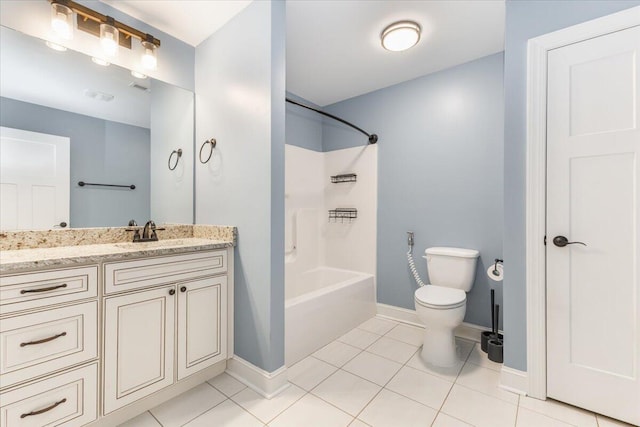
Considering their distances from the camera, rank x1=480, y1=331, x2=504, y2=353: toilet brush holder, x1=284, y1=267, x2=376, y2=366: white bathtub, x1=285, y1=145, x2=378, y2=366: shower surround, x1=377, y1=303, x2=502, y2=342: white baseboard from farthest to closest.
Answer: x1=285, y1=145, x2=378, y2=366: shower surround
x1=377, y1=303, x2=502, y2=342: white baseboard
x1=480, y1=331, x2=504, y2=353: toilet brush holder
x1=284, y1=267, x2=376, y2=366: white bathtub

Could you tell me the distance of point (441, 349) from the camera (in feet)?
6.34

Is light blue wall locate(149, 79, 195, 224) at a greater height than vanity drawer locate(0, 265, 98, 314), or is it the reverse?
light blue wall locate(149, 79, 195, 224)

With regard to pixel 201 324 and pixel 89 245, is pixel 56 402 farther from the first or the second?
pixel 89 245

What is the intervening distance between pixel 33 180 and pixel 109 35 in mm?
960

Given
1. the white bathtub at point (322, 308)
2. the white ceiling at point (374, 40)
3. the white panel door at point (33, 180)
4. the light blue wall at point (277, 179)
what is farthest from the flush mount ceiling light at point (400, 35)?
the white panel door at point (33, 180)

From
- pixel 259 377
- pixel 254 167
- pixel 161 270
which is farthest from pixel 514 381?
pixel 161 270

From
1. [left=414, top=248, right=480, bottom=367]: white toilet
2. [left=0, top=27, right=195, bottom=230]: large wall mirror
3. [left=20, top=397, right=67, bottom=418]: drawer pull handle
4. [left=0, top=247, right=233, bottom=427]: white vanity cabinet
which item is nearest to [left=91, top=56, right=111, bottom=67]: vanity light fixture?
[left=0, top=27, right=195, bottom=230]: large wall mirror

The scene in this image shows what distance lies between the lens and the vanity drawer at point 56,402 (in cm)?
108

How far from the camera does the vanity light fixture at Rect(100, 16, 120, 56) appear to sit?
5.40 feet

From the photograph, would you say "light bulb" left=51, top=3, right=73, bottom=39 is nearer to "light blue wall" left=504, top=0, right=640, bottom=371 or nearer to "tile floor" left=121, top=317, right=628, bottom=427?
"tile floor" left=121, top=317, right=628, bottom=427

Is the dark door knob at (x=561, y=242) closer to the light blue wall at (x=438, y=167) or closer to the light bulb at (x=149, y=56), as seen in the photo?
the light blue wall at (x=438, y=167)

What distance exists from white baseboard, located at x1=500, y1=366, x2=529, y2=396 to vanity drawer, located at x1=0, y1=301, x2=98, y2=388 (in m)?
2.20

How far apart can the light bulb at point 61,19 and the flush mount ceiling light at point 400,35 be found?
6.40 feet

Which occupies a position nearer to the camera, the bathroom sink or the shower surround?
the bathroom sink
